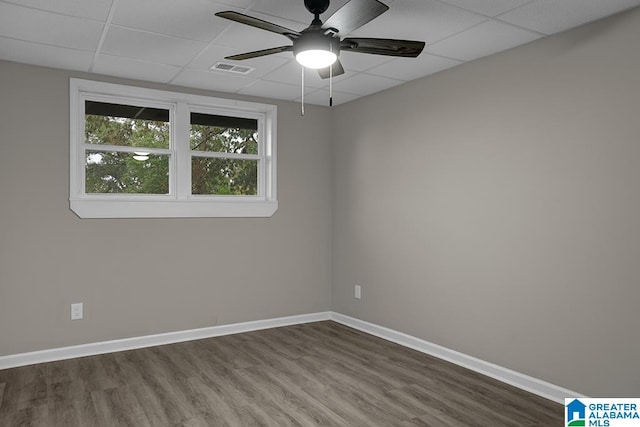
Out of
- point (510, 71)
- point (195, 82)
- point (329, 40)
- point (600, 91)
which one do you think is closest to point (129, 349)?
point (195, 82)

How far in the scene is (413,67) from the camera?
3.89 m

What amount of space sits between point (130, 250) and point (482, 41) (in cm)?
335

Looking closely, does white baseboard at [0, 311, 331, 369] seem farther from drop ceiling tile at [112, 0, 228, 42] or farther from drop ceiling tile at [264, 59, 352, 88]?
drop ceiling tile at [112, 0, 228, 42]

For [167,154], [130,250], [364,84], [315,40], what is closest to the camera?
[315,40]

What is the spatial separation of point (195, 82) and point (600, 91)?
323 cm

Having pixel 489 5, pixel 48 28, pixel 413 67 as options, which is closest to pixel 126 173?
pixel 48 28

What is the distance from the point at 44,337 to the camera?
392 cm

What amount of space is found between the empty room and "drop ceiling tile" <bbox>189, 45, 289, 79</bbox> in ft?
0.09

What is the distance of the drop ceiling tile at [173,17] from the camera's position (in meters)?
2.72

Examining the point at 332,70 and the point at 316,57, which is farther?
the point at 332,70

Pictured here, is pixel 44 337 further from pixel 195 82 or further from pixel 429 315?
pixel 429 315

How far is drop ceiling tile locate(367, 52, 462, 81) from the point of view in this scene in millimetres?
3689

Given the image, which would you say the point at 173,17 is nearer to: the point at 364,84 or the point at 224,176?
the point at 364,84

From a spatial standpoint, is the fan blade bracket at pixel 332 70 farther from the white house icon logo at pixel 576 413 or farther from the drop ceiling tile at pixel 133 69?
the white house icon logo at pixel 576 413
